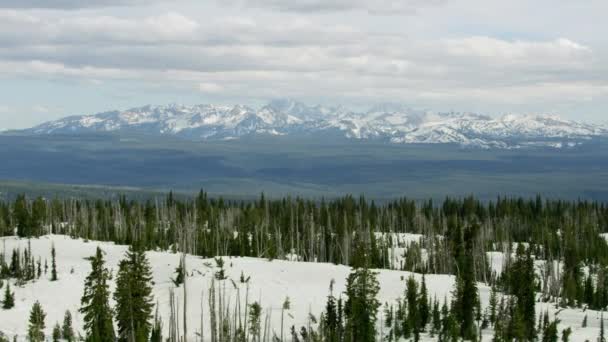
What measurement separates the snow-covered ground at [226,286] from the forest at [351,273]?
2.25 meters

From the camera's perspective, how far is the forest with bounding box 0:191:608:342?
83.1 m

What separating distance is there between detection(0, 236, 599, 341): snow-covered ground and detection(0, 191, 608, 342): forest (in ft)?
7.38

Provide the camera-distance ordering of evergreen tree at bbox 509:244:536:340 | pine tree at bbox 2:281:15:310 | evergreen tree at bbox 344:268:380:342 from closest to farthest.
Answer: evergreen tree at bbox 344:268:380:342
evergreen tree at bbox 509:244:536:340
pine tree at bbox 2:281:15:310

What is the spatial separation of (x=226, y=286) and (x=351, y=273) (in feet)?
99.2

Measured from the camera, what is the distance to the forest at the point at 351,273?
8312cm

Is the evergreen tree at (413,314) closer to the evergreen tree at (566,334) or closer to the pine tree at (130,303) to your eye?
the evergreen tree at (566,334)

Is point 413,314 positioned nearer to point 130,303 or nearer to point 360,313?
point 360,313

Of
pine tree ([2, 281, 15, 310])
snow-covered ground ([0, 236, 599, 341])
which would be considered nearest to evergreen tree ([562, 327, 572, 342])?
snow-covered ground ([0, 236, 599, 341])

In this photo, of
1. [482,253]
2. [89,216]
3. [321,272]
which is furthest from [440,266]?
[89,216]

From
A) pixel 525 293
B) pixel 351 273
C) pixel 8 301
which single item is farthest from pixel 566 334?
pixel 8 301

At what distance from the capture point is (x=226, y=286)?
118 m

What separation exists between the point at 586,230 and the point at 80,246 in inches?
4426

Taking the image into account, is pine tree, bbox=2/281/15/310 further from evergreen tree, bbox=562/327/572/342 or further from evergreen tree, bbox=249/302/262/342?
evergreen tree, bbox=562/327/572/342

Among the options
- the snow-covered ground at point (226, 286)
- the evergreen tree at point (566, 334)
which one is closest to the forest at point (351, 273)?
the evergreen tree at point (566, 334)
